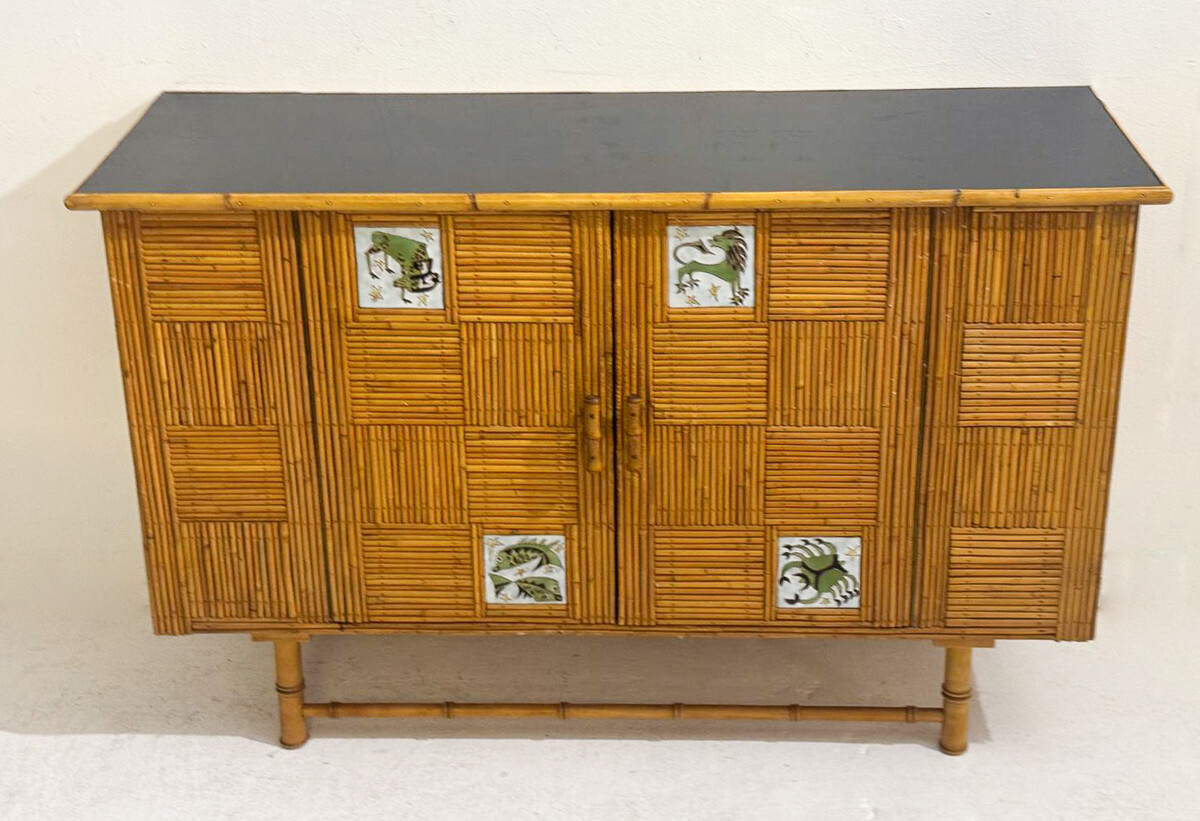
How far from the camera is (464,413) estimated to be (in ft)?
6.89

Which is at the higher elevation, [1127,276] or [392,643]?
[1127,276]

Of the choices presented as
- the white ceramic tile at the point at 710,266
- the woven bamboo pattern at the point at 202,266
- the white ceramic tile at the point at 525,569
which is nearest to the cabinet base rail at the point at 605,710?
the white ceramic tile at the point at 525,569

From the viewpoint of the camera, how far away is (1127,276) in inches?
78.1

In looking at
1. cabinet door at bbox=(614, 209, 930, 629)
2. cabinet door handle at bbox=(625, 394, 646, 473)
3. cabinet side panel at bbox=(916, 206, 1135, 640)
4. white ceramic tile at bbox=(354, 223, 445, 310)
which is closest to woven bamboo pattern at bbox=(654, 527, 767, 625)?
cabinet door at bbox=(614, 209, 930, 629)

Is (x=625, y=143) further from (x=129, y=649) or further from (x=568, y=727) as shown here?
(x=129, y=649)

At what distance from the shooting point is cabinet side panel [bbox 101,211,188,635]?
2029mm

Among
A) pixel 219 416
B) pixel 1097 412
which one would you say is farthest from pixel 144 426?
pixel 1097 412

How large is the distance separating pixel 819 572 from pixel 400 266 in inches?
29.3

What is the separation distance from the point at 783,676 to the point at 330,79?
1233mm

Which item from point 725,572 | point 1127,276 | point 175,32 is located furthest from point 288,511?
point 1127,276

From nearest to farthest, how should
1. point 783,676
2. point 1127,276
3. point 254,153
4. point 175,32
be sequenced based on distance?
1. point 1127,276
2. point 254,153
3. point 175,32
4. point 783,676

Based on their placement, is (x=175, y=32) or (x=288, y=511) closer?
(x=288, y=511)

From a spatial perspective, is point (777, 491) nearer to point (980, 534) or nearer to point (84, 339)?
point (980, 534)

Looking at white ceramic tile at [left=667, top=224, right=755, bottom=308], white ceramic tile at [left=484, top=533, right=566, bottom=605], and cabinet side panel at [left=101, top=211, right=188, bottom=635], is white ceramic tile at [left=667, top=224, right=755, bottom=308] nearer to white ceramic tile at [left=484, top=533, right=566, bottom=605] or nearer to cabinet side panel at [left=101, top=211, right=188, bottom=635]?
white ceramic tile at [left=484, top=533, right=566, bottom=605]
